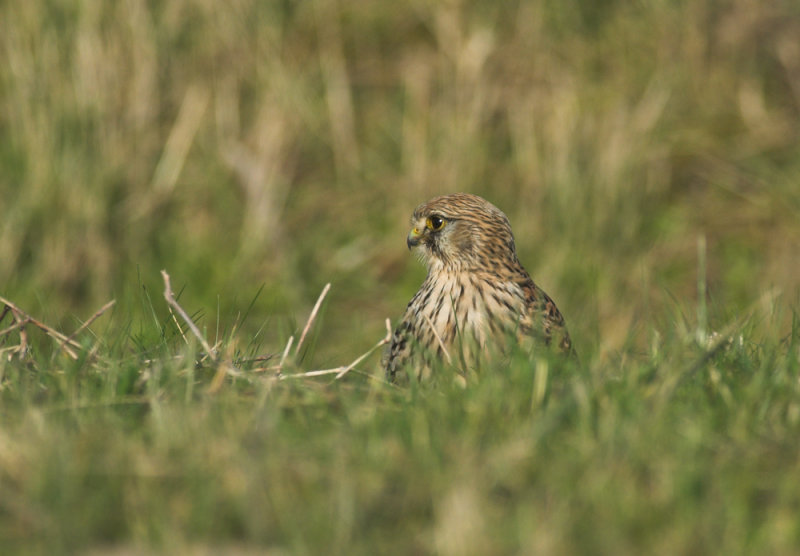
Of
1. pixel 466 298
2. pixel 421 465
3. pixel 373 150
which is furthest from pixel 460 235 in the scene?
pixel 373 150

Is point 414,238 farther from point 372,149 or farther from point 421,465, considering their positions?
point 372,149

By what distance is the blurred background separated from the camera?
859 centimetres

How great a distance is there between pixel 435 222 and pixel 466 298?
0.62 metres

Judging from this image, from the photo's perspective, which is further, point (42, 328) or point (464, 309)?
point (464, 309)

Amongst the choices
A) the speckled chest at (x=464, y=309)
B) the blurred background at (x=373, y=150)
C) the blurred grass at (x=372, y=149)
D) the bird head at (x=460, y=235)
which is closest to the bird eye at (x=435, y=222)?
the bird head at (x=460, y=235)

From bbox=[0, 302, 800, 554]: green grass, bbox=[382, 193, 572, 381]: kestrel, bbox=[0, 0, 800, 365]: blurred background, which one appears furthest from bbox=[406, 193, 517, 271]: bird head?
bbox=[0, 0, 800, 365]: blurred background

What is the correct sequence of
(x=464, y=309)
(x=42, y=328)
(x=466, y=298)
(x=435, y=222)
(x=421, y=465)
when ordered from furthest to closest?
(x=435, y=222), (x=466, y=298), (x=464, y=309), (x=42, y=328), (x=421, y=465)

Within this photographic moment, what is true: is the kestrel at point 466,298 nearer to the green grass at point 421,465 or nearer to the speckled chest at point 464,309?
the speckled chest at point 464,309

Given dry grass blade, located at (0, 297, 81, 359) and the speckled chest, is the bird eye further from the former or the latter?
dry grass blade, located at (0, 297, 81, 359)

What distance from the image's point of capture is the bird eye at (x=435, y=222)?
519 centimetres

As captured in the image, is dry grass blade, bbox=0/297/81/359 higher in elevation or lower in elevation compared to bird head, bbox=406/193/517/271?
lower

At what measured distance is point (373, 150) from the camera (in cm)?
934

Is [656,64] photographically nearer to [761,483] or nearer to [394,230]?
[394,230]

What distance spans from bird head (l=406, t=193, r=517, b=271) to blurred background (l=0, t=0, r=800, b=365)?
3085mm
